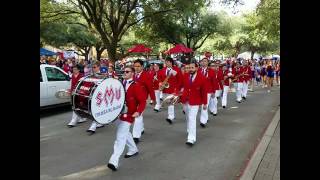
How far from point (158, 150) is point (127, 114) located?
1760 millimetres

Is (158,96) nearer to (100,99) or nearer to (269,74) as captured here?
(100,99)

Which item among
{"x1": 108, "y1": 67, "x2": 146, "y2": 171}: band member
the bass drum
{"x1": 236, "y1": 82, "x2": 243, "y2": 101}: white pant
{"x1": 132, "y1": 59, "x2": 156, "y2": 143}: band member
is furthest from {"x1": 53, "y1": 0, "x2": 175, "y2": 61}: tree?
the bass drum

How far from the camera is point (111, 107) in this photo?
19.4 feet

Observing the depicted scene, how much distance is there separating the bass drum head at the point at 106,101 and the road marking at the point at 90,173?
1124mm

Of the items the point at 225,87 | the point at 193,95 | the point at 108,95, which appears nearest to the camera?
the point at 108,95

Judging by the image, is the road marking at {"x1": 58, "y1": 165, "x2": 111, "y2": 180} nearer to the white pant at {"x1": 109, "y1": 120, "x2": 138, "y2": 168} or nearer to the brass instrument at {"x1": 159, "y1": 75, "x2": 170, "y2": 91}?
the white pant at {"x1": 109, "y1": 120, "x2": 138, "y2": 168}

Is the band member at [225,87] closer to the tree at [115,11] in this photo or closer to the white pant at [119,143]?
the white pant at [119,143]

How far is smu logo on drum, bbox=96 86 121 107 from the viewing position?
575 cm

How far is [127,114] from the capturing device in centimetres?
668

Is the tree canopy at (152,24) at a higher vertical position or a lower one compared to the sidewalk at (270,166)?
higher

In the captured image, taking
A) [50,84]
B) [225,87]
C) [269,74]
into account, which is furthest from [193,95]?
[269,74]

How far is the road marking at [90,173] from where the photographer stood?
6.30 metres

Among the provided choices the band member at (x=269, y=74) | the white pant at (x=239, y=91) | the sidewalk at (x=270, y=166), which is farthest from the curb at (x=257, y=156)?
the band member at (x=269, y=74)
